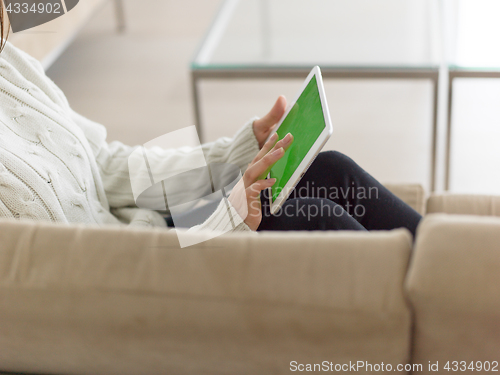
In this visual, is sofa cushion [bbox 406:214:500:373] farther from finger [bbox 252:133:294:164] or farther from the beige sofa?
finger [bbox 252:133:294:164]

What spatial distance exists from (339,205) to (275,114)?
258mm

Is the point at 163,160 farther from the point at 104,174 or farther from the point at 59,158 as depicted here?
the point at 59,158

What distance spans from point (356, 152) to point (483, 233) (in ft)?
5.02

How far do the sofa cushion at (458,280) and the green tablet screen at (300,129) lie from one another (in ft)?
1.09

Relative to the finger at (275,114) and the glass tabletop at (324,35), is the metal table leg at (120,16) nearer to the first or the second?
the glass tabletop at (324,35)

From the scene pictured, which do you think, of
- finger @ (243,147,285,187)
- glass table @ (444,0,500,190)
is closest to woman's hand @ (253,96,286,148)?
finger @ (243,147,285,187)

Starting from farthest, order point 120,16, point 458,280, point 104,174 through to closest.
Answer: point 120,16 < point 104,174 < point 458,280

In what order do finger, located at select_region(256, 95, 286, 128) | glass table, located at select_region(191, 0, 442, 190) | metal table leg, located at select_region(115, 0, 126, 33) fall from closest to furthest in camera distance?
1. finger, located at select_region(256, 95, 286, 128)
2. glass table, located at select_region(191, 0, 442, 190)
3. metal table leg, located at select_region(115, 0, 126, 33)

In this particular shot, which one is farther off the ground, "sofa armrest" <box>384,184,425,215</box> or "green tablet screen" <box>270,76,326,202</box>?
"green tablet screen" <box>270,76,326,202</box>

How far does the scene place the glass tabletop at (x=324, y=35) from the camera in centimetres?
175

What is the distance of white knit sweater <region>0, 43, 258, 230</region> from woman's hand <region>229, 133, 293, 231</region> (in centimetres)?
3

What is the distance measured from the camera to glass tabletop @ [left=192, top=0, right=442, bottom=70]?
1.75 metres

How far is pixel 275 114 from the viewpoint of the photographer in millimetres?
1101

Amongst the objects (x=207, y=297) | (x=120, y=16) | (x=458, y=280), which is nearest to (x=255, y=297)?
(x=207, y=297)
